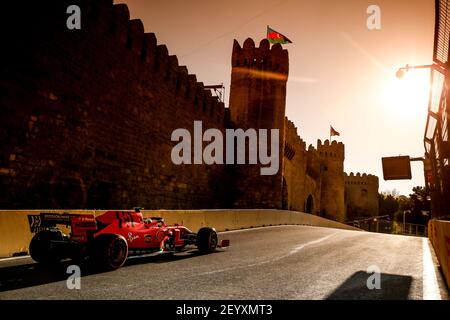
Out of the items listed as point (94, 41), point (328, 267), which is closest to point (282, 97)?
point (94, 41)

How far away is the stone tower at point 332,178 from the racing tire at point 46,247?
149ft

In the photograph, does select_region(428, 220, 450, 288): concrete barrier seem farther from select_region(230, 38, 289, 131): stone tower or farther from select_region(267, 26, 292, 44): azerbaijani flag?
select_region(267, 26, 292, 44): azerbaijani flag

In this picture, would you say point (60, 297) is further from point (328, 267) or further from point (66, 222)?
point (328, 267)

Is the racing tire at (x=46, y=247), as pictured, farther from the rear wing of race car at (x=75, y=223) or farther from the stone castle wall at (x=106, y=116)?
the stone castle wall at (x=106, y=116)

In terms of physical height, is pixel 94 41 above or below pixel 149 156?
above

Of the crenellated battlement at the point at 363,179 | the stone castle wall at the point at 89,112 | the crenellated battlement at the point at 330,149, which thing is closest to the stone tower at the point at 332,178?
the crenellated battlement at the point at 330,149

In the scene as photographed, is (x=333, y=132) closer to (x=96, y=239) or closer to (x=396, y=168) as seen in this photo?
(x=396, y=168)

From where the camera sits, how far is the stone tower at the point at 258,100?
24375 mm

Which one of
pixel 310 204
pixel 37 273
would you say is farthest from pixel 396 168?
pixel 310 204

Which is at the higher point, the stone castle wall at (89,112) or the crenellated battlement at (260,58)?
the crenellated battlement at (260,58)

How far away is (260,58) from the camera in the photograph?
995 inches

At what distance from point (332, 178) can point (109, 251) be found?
4600 centimetres

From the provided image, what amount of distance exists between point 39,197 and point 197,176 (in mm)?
10605

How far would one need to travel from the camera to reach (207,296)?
401 cm
